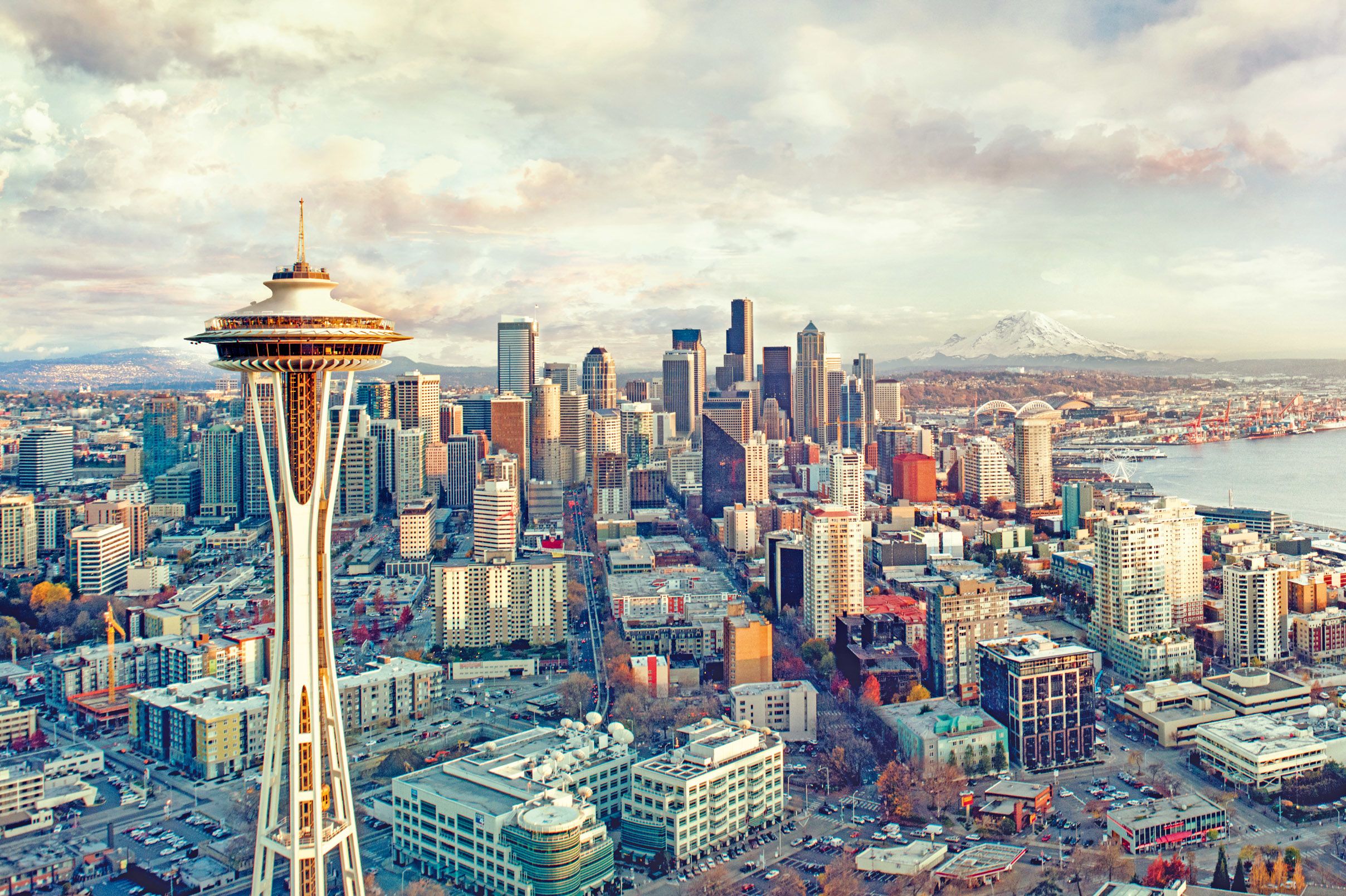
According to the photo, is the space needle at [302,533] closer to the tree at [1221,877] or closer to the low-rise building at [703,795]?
the low-rise building at [703,795]

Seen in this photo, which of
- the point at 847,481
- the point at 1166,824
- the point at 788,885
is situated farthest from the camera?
the point at 847,481

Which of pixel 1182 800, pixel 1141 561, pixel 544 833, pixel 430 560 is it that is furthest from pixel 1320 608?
pixel 430 560

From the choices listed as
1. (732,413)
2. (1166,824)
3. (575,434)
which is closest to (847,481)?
(732,413)

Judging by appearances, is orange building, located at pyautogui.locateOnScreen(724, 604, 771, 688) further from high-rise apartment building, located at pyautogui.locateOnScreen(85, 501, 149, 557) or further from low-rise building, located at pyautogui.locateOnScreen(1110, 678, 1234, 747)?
high-rise apartment building, located at pyautogui.locateOnScreen(85, 501, 149, 557)

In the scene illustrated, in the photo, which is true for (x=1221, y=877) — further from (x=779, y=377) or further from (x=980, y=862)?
(x=779, y=377)

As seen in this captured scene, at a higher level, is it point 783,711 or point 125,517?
point 125,517

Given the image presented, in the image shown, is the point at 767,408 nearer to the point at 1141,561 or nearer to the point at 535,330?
the point at 535,330
